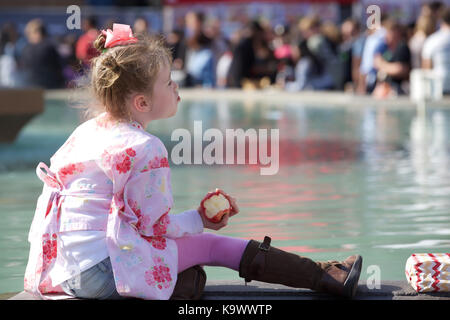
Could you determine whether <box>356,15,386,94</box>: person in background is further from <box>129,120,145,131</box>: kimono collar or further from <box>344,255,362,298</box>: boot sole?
<box>129,120,145,131</box>: kimono collar

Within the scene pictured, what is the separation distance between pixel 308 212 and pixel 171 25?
17076mm

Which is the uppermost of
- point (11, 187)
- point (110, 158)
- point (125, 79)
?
point (125, 79)

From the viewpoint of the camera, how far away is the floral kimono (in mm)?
3525

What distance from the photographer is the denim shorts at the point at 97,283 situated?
3.56 metres

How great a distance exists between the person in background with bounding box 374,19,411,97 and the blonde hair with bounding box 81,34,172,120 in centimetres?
1349

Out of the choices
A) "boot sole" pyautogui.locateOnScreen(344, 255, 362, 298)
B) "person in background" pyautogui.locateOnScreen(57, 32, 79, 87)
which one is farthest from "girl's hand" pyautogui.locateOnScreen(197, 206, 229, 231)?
"person in background" pyautogui.locateOnScreen(57, 32, 79, 87)

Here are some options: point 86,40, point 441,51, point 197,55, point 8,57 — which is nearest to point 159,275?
point 441,51

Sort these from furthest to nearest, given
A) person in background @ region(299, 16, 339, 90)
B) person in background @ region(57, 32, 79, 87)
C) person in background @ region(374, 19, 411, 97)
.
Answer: person in background @ region(57, 32, 79, 87), person in background @ region(299, 16, 339, 90), person in background @ region(374, 19, 411, 97)

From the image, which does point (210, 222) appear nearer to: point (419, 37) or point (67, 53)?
point (419, 37)

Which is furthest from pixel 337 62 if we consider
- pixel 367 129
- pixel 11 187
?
pixel 11 187

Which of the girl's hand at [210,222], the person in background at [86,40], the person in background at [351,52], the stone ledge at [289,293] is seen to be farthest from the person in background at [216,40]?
the girl's hand at [210,222]

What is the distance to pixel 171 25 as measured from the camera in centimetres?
2328
